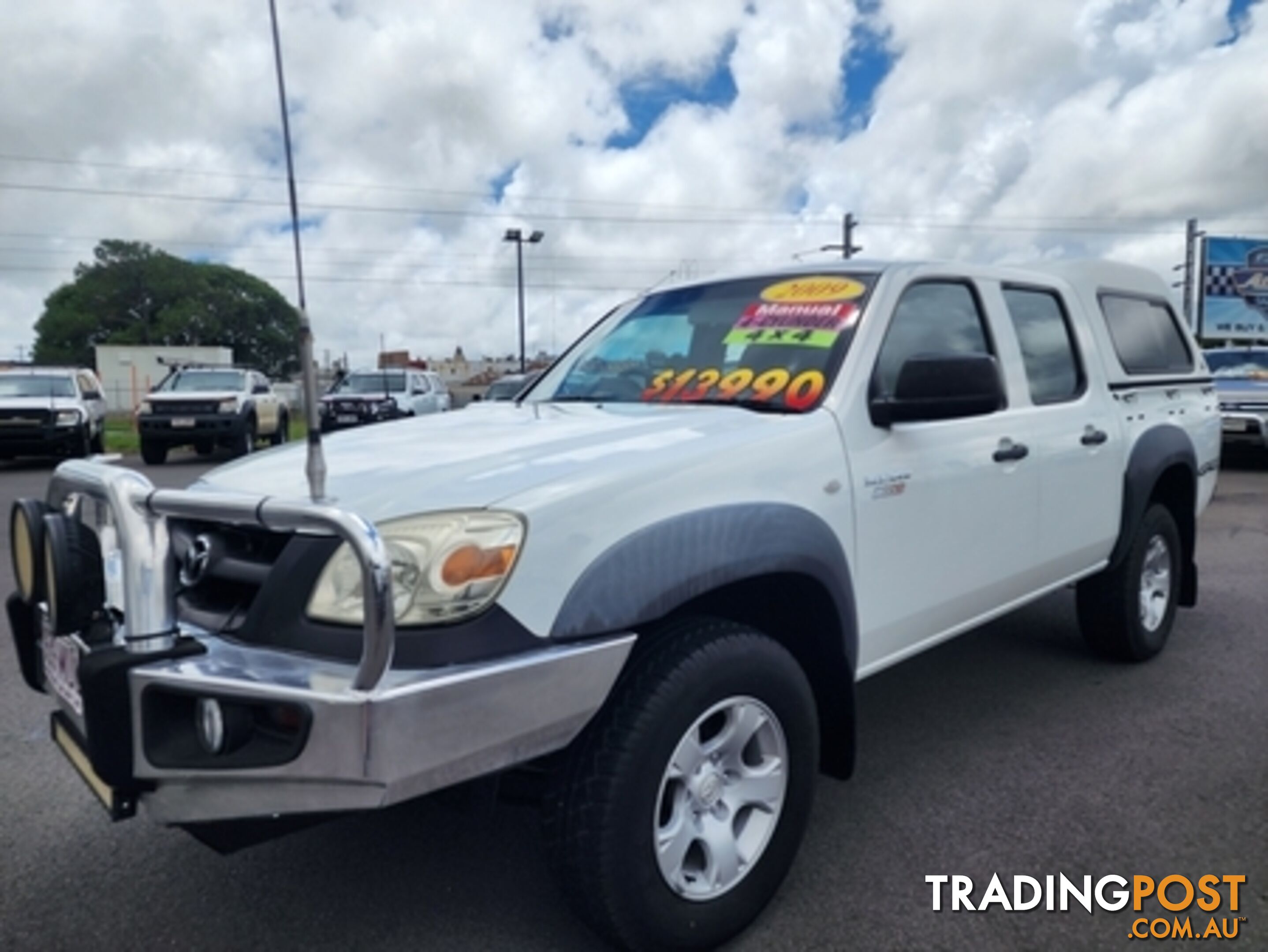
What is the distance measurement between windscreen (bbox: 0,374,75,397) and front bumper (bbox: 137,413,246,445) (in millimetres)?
1254

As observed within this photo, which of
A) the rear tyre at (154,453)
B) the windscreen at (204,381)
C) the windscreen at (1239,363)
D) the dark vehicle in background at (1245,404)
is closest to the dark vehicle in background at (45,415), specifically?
the rear tyre at (154,453)

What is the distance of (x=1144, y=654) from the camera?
14.3ft

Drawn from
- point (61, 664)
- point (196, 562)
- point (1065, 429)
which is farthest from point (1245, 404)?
point (61, 664)

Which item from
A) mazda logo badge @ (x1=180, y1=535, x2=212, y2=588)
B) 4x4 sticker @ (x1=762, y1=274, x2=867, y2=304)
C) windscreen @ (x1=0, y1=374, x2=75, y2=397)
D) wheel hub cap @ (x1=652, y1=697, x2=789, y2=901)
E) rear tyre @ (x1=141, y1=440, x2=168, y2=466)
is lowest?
rear tyre @ (x1=141, y1=440, x2=168, y2=466)

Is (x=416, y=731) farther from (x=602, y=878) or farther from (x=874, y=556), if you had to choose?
(x=874, y=556)

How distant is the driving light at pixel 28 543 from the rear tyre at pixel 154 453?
47.7 ft

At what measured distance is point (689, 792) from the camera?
2182mm

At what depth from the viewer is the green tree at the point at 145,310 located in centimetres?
7856

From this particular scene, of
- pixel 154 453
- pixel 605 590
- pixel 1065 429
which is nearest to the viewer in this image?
pixel 605 590

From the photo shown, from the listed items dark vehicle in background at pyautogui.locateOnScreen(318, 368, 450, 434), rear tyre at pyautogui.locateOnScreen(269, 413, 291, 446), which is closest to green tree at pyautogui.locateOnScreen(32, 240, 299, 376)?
dark vehicle in background at pyautogui.locateOnScreen(318, 368, 450, 434)

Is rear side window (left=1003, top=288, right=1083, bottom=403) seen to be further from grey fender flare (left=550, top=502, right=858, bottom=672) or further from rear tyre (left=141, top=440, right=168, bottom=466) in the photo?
rear tyre (left=141, top=440, right=168, bottom=466)

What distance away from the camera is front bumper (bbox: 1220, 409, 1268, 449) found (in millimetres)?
11453

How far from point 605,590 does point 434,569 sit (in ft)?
1.17

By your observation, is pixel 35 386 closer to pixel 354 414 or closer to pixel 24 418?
pixel 24 418
